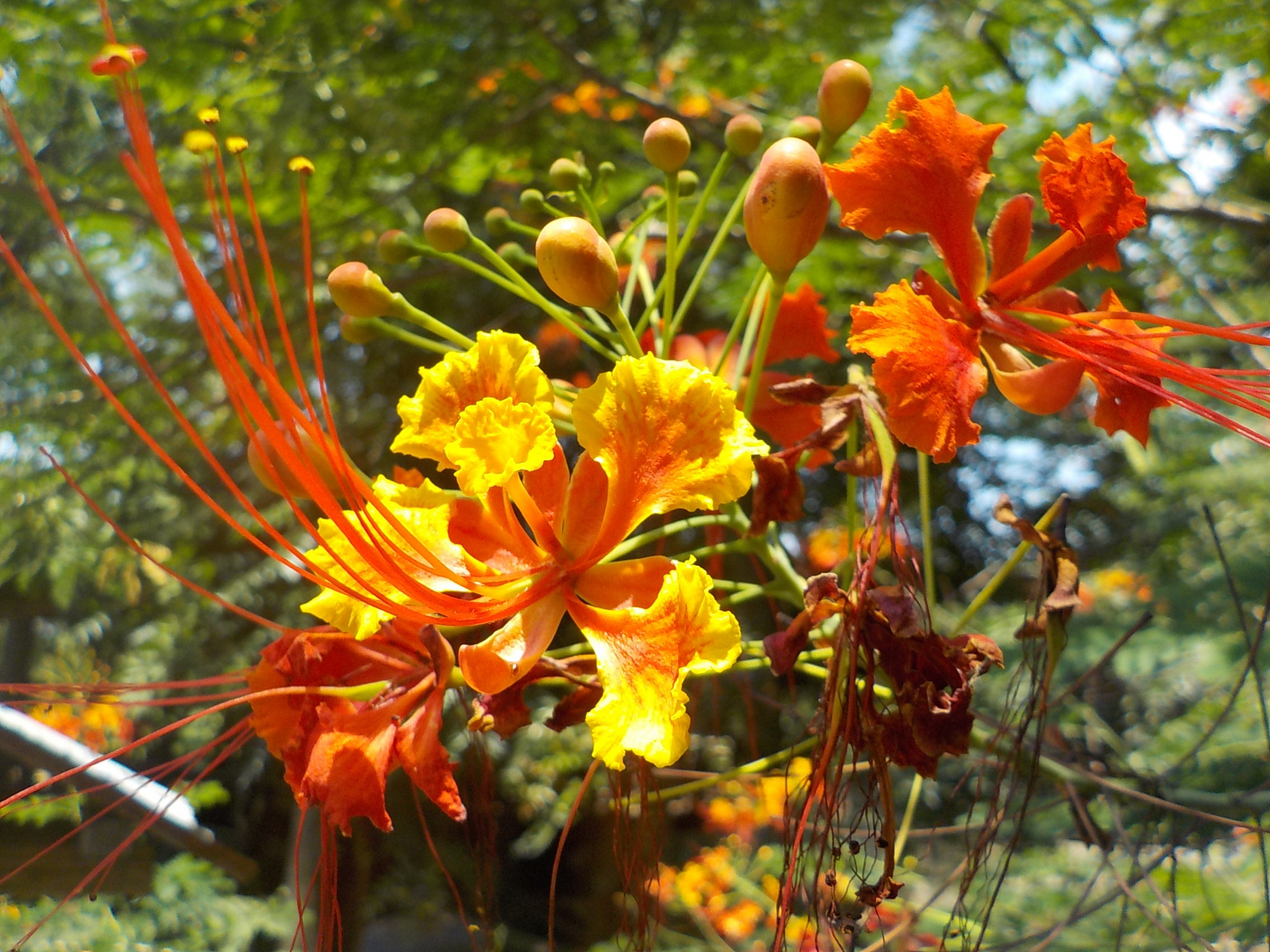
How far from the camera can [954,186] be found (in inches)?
38.7

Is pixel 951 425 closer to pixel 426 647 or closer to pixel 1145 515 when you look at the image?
pixel 426 647

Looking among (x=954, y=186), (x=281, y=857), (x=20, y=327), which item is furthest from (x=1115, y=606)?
(x=20, y=327)

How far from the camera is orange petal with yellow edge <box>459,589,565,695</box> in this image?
2.79 feet

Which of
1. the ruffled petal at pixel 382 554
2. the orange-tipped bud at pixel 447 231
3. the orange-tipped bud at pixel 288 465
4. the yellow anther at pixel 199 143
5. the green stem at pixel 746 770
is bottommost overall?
the green stem at pixel 746 770

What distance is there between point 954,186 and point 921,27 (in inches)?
117

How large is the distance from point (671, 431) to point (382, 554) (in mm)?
308

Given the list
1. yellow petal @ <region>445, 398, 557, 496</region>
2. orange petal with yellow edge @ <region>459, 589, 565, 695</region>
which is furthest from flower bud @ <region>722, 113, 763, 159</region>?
orange petal with yellow edge @ <region>459, 589, 565, 695</region>

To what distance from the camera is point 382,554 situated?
90 cm

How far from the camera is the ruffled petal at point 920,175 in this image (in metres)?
0.95

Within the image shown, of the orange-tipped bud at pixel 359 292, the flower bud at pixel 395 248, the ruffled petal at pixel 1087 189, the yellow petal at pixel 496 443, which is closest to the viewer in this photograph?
the yellow petal at pixel 496 443

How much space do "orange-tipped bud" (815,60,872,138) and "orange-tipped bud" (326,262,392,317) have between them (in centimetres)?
57

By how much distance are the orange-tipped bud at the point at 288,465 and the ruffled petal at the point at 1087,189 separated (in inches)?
31.8

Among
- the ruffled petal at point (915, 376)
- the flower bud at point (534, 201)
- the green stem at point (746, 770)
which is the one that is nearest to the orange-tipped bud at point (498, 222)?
the flower bud at point (534, 201)

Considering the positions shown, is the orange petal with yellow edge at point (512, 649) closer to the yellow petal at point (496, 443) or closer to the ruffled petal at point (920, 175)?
the yellow petal at point (496, 443)
